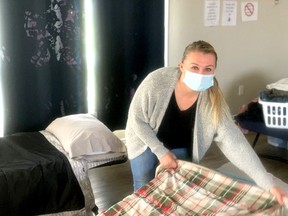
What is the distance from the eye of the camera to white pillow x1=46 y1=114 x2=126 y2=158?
94.4 inches

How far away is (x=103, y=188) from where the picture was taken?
2883mm

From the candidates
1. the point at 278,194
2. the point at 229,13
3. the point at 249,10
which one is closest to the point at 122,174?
the point at 278,194

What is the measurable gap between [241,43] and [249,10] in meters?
0.34

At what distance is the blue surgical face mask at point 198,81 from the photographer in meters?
1.73

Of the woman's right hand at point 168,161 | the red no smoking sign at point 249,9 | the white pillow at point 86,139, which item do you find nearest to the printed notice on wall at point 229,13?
the red no smoking sign at point 249,9

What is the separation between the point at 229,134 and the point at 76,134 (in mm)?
1077

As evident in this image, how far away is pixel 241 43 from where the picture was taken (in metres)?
4.11

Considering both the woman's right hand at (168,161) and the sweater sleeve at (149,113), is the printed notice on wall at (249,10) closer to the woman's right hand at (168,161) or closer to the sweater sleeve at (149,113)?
the sweater sleeve at (149,113)

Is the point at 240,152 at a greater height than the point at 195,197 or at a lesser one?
greater

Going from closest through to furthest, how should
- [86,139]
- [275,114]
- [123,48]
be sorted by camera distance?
[86,139]
[275,114]
[123,48]

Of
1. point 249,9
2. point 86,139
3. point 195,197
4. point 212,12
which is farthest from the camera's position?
point 249,9

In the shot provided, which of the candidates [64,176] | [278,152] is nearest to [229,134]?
[64,176]

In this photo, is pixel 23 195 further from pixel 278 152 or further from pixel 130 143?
pixel 278 152

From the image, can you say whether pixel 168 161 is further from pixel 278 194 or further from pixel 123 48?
pixel 123 48
